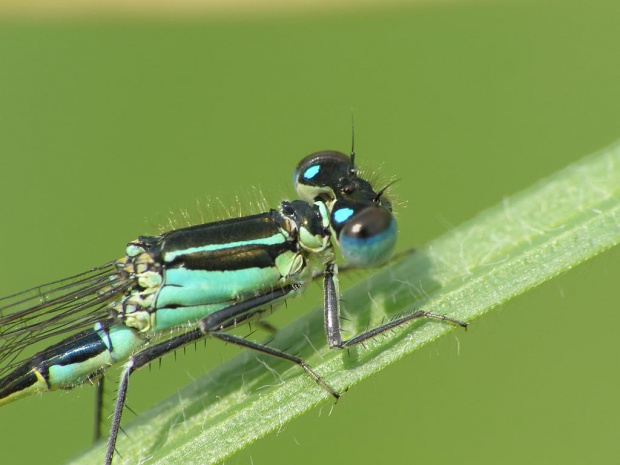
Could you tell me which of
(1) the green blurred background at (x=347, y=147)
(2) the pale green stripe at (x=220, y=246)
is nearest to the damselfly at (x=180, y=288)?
(2) the pale green stripe at (x=220, y=246)

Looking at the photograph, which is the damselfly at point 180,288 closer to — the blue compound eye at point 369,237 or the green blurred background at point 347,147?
the blue compound eye at point 369,237

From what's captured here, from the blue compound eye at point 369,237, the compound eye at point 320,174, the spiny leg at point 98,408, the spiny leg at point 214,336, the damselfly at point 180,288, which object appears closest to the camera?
the spiny leg at point 214,336

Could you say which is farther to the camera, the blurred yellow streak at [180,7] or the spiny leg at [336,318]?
the blurred yellow streak at [180,7]

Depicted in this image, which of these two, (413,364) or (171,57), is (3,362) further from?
(171,57)

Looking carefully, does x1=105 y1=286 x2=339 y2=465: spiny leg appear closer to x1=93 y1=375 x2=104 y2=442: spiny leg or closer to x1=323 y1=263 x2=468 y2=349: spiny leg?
x1=323 y1=263 x2=468 y2=349: spiny leg

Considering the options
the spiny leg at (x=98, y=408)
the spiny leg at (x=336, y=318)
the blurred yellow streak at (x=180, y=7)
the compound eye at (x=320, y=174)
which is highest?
the blurred yellow streak at (x=180, y=7)

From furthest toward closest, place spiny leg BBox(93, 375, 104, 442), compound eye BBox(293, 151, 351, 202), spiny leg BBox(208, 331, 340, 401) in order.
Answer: spiny leg BBox(93, 375, 104, 442)
compound eye BBox(293, 151, 351, 202)
spiny leg BBox(208, 331, 340, 401)

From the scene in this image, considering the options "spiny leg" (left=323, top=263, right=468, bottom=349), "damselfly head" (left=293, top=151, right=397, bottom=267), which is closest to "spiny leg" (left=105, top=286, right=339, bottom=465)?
"spiny leg" (left=323, top=263, right=468, bottom=349)
